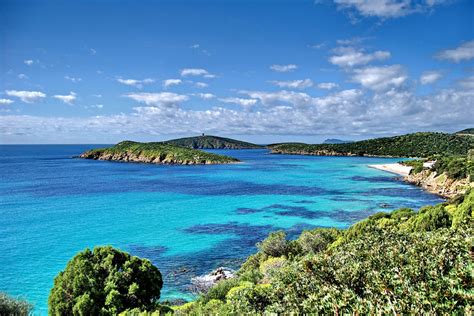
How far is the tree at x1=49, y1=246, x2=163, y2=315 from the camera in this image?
698 inches

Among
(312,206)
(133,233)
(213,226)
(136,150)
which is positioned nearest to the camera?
(133,233)

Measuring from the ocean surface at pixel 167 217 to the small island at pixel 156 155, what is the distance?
70187mm

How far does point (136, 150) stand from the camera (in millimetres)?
179000

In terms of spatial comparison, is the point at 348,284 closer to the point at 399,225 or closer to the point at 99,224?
the point at 399,225

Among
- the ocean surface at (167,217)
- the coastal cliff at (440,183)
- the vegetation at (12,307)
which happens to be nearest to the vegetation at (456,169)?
the coastal cliff at (440,183)

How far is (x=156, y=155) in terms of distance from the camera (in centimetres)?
17062

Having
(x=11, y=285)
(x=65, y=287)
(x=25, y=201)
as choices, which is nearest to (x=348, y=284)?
(x=65, y=287)

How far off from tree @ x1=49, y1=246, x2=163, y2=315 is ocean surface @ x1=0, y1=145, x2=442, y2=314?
681 cm

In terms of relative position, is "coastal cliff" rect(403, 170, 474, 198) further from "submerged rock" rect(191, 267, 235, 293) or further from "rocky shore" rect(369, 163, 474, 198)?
"submerged rock" rect(191, 267, 235, 293)

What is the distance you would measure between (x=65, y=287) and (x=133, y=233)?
26475mm

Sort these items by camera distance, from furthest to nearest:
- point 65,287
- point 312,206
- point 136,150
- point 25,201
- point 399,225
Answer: point 136,150
point 25,201
point 312,206
point 399,225
point 65,287

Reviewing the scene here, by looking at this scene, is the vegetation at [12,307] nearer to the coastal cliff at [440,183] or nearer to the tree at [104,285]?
the tree at [104,285]

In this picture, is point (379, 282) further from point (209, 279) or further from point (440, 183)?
point (440, 183)

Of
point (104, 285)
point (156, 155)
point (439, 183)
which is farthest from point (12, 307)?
point (156, 155)
